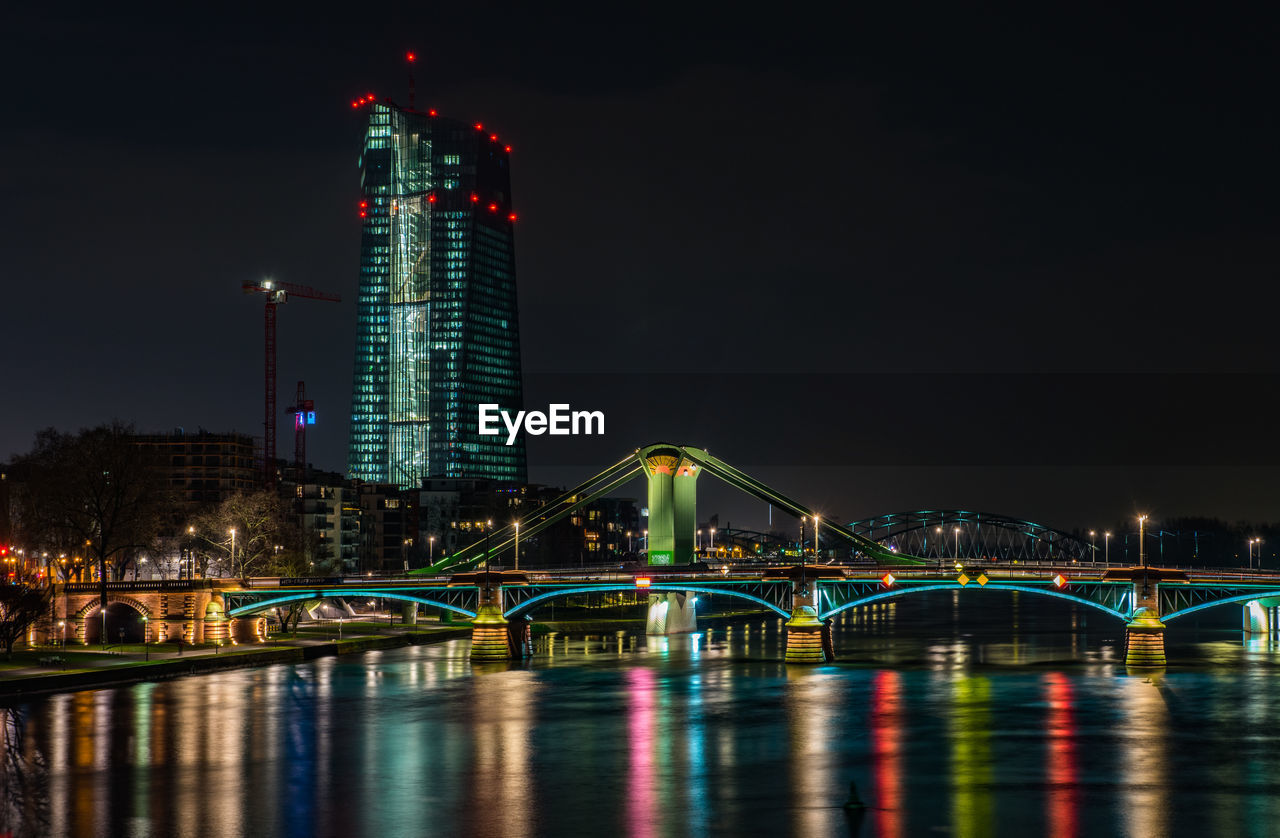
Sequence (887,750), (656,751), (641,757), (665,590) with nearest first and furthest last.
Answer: (641,757), (887,750), (656,751), (665,590)

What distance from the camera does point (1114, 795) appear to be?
180 ft

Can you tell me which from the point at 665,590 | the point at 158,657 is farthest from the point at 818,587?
the point at 158,657

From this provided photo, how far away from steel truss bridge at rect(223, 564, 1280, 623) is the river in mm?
5192

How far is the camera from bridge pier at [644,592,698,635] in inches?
5965

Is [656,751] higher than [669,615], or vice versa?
[669,615]

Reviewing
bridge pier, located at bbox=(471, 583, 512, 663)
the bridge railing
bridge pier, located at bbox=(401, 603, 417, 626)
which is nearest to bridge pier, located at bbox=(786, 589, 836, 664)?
bridge pier, located at bbox=(471, 583, 512, 663)

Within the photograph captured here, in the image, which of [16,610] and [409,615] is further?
[409,615]

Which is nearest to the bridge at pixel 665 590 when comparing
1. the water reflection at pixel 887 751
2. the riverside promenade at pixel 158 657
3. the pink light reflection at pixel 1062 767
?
the riverside promenade at pixel 158 657

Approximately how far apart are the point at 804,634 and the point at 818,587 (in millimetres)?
3520

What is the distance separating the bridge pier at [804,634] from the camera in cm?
10835

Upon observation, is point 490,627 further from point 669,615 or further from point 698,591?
point 669,615

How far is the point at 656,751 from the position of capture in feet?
218

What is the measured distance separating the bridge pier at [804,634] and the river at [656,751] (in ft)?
13.9

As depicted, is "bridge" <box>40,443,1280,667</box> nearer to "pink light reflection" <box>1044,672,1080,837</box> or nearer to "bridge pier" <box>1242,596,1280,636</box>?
"pink light reflection" <box>1044,672,1080,837</box>
